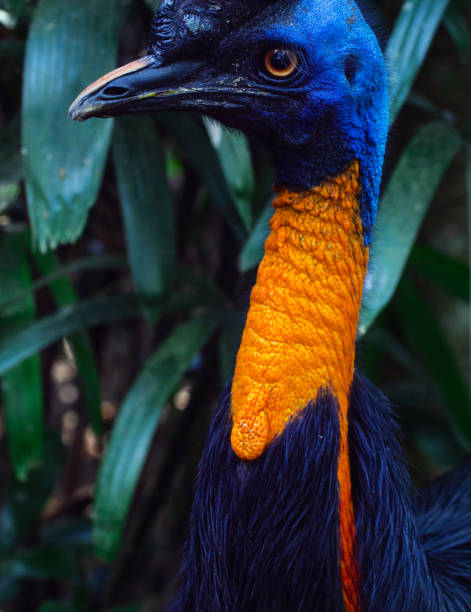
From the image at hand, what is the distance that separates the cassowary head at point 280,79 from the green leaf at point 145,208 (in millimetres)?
527

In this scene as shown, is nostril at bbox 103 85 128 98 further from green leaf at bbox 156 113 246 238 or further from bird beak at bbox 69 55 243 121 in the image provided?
green leaf at bbox 156 113 246 238

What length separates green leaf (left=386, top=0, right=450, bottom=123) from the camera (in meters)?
1.35

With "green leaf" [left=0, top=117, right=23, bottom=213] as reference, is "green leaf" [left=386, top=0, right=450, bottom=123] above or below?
above

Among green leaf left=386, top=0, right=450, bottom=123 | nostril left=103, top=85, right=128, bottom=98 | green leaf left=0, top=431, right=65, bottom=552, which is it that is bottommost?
green leaf left=0, top=431, right=65, bottom=552

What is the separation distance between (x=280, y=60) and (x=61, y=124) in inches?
19.1

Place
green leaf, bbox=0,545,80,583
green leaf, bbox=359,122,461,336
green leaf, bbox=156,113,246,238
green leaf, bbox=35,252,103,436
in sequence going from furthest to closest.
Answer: green leaf, bbox=0,545,80,583
green leaf, bbox=35,252,103,436
green leaf, bbox=156,113,246,238
green leaf, bbox=359,122,461,336

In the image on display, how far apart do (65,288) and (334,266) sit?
94 centimetres

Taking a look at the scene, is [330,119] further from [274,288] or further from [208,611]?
[208,611]

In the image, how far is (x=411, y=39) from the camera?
1.39m

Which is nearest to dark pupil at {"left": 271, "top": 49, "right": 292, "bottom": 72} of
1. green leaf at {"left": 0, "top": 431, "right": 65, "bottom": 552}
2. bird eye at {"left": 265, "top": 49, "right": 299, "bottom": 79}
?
bird eye at {"left": 265, "top": 49, "right": 299, "bottom": 79}

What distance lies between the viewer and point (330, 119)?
3.09ft

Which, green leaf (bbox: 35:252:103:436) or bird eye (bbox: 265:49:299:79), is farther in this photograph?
green leaf (bbox: 35:252:103:436)

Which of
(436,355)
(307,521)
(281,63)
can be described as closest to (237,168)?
(281,63)

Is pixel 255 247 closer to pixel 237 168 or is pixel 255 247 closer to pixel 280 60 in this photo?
pixel 237 168
